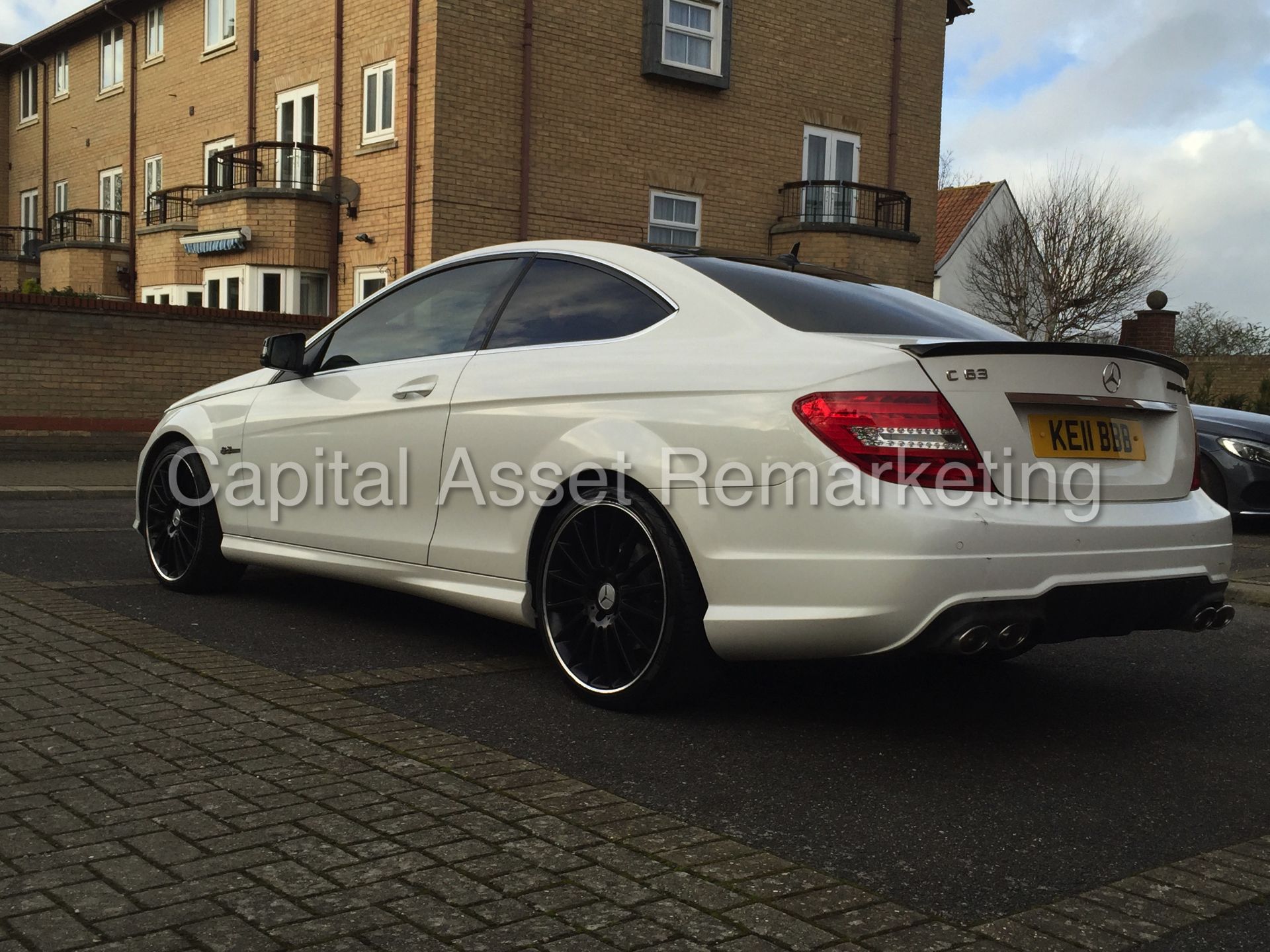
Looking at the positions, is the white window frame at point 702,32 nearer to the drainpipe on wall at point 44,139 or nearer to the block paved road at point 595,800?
the drainpipe on wall at point 44,139

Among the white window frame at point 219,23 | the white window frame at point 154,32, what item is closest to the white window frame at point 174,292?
the white window frame at point 219,23

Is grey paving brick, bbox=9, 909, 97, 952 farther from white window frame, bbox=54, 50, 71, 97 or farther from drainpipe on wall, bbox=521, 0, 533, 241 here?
white window frame, bbox=54, 50, 71, 97

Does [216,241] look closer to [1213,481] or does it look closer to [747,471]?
[1213,481]

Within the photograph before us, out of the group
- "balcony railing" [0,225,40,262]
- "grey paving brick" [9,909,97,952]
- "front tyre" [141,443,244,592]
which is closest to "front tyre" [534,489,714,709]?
"grey paving brick" [9,909,97,952]

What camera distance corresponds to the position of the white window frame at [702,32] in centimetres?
2323

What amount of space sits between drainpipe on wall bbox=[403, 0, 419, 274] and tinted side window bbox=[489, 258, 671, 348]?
15926 mm

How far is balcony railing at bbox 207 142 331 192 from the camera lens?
22953mm

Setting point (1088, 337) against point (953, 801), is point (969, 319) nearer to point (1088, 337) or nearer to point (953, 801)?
point (953, 801)

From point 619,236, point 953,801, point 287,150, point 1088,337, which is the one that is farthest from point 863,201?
point 953,801

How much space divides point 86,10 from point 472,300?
29021 millimetres

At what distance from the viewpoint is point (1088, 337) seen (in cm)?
4081

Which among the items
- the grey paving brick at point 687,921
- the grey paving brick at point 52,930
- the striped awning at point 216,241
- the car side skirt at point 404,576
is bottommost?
the grey paving brick at point 52,930

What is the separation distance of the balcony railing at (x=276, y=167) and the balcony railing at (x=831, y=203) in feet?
27.0

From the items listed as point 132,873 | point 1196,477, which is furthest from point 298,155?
point 132,873
